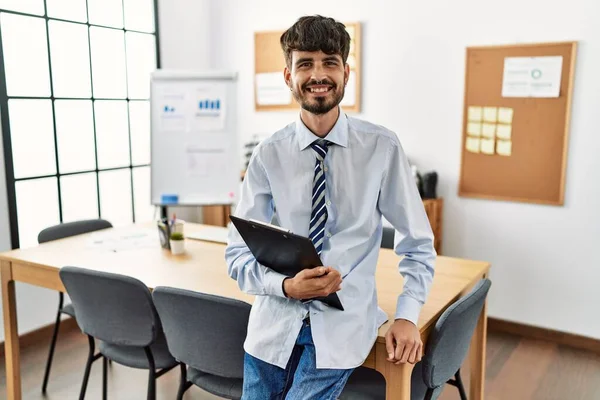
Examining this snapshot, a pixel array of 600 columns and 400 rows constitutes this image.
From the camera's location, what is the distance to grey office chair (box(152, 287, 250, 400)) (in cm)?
183

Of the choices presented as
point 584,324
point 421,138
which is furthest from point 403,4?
point 584,324

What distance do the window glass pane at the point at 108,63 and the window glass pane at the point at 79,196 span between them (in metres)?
0.62

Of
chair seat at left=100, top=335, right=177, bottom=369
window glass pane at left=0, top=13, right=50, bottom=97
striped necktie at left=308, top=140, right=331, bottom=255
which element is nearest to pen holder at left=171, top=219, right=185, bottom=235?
chair seat at left=100, top=335, right=177, bottom=369

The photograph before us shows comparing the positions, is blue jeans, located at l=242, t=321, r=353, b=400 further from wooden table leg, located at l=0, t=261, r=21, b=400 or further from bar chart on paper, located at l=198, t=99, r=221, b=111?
bar chart on paper, located at l=198, t=99, r=221, b=111

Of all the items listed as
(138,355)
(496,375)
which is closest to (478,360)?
(496,375)

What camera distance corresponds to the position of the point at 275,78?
14.8 feet

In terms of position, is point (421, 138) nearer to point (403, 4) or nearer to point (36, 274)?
point (403, 4)

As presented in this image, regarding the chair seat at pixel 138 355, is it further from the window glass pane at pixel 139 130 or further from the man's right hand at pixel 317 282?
the window glass pane at pixel 139 130

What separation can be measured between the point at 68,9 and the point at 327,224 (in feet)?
9.81

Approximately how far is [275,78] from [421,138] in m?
1.33

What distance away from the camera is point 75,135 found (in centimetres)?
380

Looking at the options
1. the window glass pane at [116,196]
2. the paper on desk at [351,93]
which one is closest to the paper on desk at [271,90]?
the paper on desk at [351,93]

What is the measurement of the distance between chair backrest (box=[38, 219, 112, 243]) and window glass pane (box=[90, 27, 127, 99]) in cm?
117

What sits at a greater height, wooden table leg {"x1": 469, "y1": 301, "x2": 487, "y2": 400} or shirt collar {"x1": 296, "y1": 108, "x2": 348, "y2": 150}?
shirt collar {"x1": 296, "y1": 108, "x2": 348, "y2": 150}
